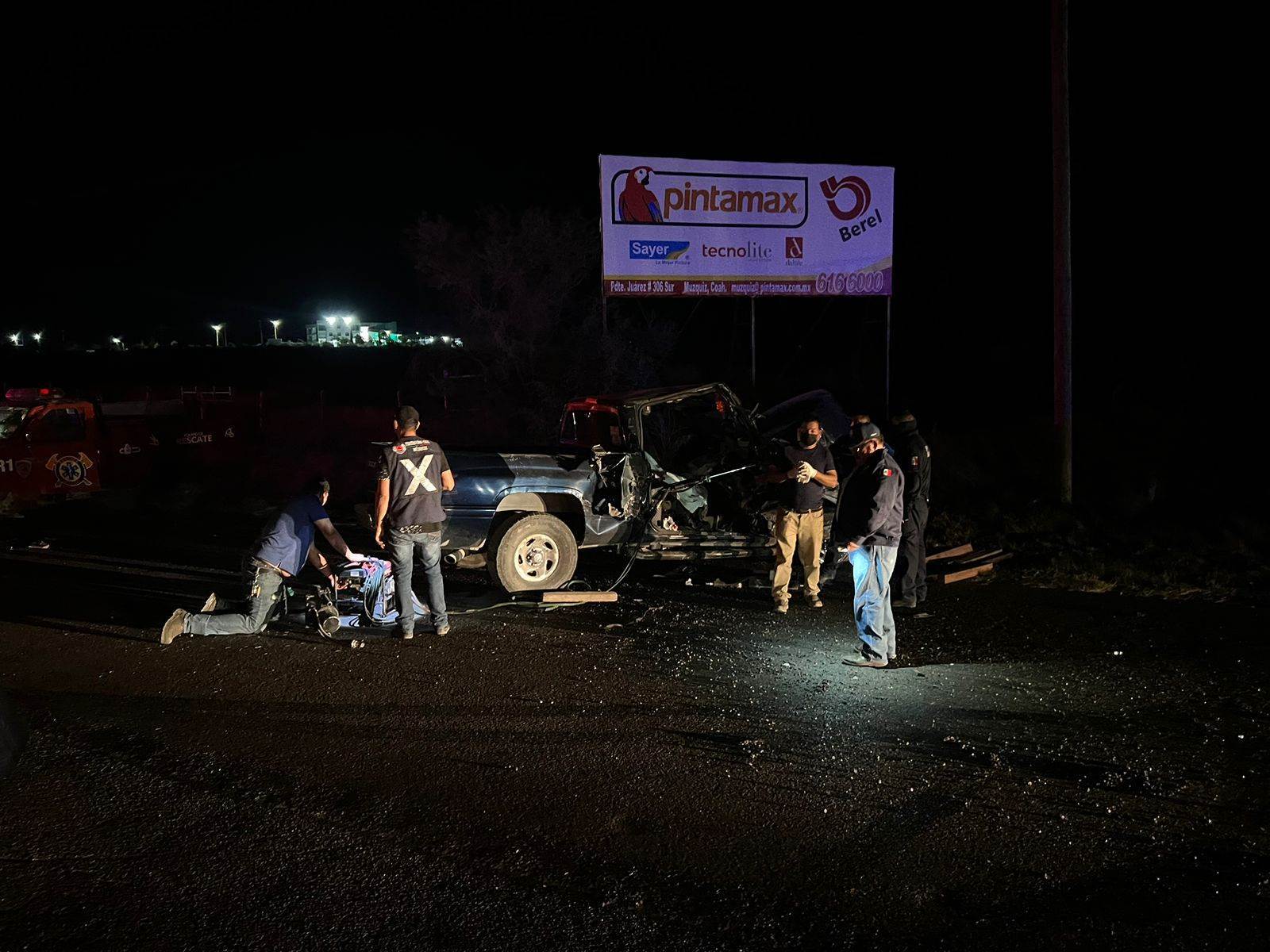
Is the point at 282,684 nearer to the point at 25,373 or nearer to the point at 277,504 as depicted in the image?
the point at 277,504

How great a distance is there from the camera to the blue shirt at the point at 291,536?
791 centimetres

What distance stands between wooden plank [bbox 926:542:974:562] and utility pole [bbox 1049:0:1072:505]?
2556 millimetres

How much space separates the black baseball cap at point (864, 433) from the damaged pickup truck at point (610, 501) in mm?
2106

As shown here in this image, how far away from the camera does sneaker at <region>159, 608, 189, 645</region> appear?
Answer: 7.72 metres

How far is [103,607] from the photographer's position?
29.9 ft

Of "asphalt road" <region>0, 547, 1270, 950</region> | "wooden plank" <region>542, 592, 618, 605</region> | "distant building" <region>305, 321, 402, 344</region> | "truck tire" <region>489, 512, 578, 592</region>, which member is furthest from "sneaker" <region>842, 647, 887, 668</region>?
"distant building" <region>305, 321, 402, 344</region>

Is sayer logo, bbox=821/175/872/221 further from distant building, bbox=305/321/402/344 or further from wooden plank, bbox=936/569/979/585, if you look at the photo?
distant building, bbox=305/321/402/344

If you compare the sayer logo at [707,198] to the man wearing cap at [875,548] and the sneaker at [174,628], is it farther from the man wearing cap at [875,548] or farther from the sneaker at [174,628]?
the sneaker at [174,628]

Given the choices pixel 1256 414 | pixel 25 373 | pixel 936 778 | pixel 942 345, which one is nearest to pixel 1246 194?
pixel 942 345

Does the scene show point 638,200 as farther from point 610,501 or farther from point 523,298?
point 610,501

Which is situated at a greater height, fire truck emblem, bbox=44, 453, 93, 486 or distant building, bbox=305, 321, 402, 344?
distant building, bbox=305, 321, 402, 344

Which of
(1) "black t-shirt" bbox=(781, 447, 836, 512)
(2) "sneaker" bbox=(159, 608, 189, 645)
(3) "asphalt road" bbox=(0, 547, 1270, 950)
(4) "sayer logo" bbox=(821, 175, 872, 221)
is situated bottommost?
(3) "asphalt road" bbox=(0, 547, 1270, 950)

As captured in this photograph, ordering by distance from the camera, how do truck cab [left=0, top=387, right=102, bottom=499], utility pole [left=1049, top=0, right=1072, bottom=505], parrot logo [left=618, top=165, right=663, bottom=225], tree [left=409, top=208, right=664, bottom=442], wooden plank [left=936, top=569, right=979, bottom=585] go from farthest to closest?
tree [left=409, top=208, right=664, bottom=442]
parrot logo [left=618, top=165, right=663, bottom=225]
truck cab [left=0, top=387, right=102, bottom=499]
utility pole [left=1049, top=0, right=1072, bottom=505]
wooden plank [left=936, top=569, right=979, bottom=585]

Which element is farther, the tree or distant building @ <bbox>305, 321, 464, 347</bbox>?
distant building @ <bbox>305, 321, 464, 347</bbox>
